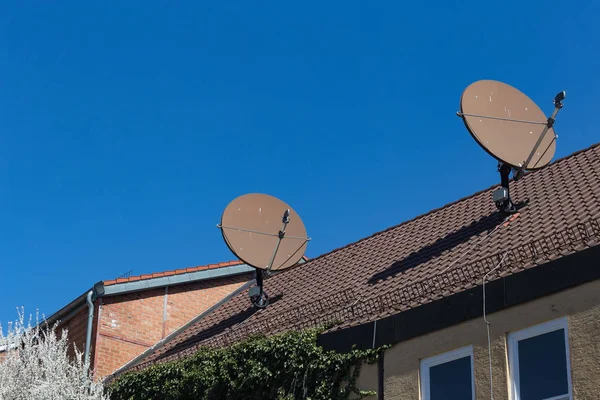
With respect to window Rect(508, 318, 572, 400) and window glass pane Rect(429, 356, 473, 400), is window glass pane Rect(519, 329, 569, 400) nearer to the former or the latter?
window Rect(508, 318, 572, 400)

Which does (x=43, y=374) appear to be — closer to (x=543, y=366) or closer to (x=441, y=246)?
(x=441, y=246)

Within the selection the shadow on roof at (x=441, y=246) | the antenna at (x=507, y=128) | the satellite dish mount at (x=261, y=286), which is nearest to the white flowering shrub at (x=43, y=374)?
the satellite dish mount at (x=261, y=286)

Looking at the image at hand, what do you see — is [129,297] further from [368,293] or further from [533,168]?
[533,168]

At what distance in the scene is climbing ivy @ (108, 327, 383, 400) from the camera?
627 inches

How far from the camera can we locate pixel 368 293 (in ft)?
58.9

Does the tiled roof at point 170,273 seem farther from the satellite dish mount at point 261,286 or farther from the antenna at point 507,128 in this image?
the antenna at point 507,128

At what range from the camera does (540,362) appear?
13617 mm

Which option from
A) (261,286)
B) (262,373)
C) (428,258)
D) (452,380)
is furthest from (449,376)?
(261,286)

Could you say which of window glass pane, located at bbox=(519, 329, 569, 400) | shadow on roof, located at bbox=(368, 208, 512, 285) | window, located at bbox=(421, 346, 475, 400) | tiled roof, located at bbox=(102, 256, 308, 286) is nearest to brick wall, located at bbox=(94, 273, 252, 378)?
tiled roof, located at bbox=(102, 256, 308, 286)

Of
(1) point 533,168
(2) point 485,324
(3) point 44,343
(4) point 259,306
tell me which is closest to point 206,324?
(4) point 259,306

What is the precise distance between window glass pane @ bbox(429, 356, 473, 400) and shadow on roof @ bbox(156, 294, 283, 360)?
702cm

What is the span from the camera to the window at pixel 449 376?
47.0 ft

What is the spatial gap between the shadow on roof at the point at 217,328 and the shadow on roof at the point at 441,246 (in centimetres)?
334

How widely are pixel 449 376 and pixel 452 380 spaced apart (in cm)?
8
